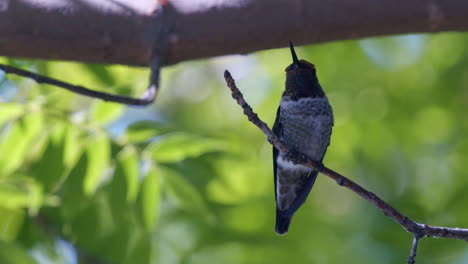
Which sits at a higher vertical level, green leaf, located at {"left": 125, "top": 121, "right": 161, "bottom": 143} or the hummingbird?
the hummingbird

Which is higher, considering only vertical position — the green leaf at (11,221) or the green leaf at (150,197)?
the green leaf at (150,197)

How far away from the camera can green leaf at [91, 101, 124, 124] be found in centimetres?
321

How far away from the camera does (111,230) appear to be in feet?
11.0

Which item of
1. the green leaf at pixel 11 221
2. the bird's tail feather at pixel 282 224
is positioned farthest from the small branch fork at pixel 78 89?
the green leaf at pixel 11 221

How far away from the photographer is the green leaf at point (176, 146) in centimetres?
324

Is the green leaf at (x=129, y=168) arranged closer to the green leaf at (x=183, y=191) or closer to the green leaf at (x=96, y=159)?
the green leaf at (x=96, y=159)

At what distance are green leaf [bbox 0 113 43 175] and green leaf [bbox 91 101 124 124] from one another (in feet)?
1.03

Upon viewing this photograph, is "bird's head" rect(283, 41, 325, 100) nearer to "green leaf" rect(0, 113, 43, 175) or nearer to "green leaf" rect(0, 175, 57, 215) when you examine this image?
"green leaf" rect(0, 113, 43, 175)

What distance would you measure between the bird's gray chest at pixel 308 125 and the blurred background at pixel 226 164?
1.36 feet

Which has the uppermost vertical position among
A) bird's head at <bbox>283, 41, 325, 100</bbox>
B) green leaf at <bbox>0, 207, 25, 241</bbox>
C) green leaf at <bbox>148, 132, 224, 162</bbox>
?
bird's head at <bbox>283, 41, 325, 100</bbox>

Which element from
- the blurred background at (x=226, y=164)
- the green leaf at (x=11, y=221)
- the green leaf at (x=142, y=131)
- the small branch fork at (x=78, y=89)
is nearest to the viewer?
the small branch fork at (x=78, y=89)

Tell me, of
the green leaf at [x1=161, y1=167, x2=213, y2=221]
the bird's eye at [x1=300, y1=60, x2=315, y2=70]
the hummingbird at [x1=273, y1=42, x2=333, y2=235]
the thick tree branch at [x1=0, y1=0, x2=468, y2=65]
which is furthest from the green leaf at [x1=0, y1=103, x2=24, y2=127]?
the bird's eye at [x1=300, y1=60, x2=315, y2=70]

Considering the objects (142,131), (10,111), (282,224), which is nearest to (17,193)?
(10,111)

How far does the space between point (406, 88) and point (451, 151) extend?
0.63 meters
